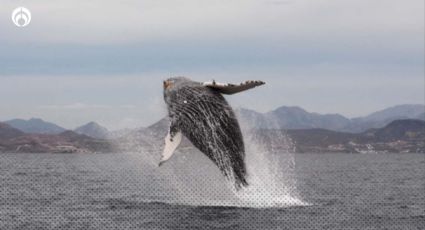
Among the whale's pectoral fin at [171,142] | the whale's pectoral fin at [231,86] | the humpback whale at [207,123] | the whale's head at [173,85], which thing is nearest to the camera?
the whale's pectoral fin at [231,86]

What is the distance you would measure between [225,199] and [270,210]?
350 cm

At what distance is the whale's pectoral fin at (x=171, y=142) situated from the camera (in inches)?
947

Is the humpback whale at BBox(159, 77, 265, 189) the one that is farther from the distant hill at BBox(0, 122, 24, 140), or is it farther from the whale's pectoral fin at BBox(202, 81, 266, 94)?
the distant hill at BBox(0, 122, 24, 140)

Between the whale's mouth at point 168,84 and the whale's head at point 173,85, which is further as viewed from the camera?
the whale's mouth at point 168,84

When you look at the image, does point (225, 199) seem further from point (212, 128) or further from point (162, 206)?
point (212, 128)

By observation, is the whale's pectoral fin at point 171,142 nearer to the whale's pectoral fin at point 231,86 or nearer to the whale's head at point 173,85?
the whale's head at point 173,85

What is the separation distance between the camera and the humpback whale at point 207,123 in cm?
2491

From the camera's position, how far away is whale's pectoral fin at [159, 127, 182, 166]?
78.9ft

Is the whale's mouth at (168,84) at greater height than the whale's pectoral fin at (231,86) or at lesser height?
greater

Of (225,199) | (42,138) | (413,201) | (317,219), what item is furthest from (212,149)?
(42,138)

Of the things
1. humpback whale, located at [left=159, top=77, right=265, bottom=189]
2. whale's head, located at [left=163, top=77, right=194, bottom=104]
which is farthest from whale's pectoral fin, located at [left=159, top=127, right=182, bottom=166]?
whale's head, located at [left=163, top=77, right=194, bottom=104]

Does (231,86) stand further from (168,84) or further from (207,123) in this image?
(168,84)

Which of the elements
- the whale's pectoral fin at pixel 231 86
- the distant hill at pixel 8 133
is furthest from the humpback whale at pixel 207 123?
the distant hill at pixel 8 133

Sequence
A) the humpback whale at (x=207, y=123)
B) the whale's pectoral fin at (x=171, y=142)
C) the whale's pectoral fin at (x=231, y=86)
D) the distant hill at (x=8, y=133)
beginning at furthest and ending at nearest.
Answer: the distant hill at (x=8, y=133) < the humpback whale at (x=207, y=123) < the whale's pectoral fin at (x=171, y=142) < the whale's pectoral fin at (x=231, y=86)
